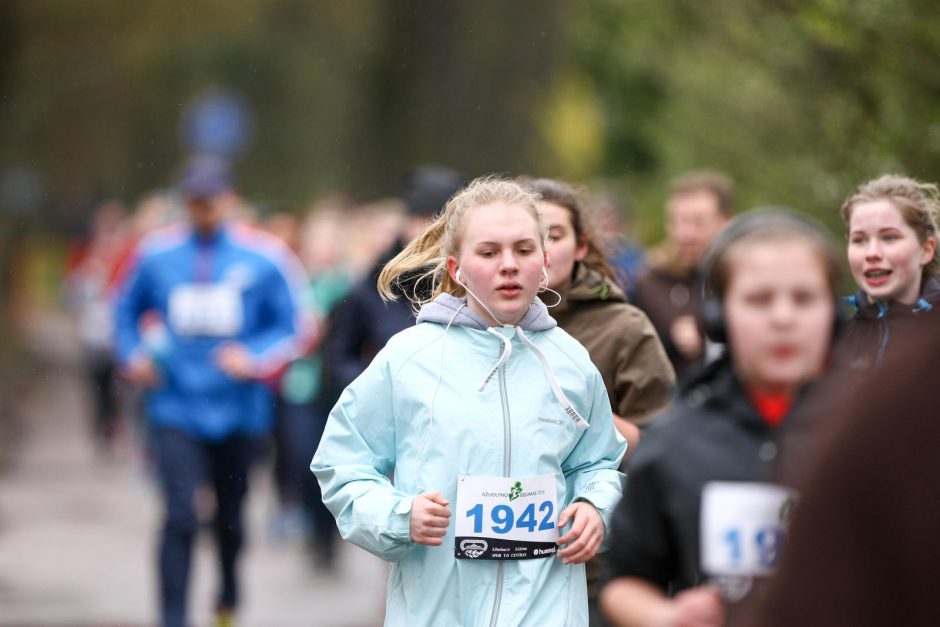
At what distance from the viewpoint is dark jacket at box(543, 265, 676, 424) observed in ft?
18.4

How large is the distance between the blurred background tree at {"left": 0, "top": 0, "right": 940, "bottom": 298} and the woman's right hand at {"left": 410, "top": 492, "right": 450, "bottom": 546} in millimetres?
4464

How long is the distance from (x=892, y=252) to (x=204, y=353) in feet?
15.9

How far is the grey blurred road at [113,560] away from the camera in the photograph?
33.7 ft

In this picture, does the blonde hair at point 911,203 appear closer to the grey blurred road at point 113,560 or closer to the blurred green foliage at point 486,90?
the blurred green foliage at point 486,90

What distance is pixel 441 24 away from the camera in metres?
28.8

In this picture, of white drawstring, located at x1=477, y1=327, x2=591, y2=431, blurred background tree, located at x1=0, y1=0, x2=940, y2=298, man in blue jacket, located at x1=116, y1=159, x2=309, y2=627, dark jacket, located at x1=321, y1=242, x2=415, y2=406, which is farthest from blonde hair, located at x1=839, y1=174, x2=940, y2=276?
man in blue jacket, located at x1=116, y1=159, x2=309, y2=627

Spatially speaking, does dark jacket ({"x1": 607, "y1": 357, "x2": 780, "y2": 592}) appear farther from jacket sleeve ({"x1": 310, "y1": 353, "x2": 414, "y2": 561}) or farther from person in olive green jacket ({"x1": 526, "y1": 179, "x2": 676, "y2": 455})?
person in olive green jacket ({"x1": 526, "y1": 179, "x2": 676, "y2": 455})

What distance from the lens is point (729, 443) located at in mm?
3273

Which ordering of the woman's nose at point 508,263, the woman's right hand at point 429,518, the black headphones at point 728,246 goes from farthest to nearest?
the woman's nose at point 508,263 → the woman's right hand at point 429,518 → the black headphones at point 728,246

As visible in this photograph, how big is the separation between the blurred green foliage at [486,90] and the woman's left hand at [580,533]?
14.0 ft

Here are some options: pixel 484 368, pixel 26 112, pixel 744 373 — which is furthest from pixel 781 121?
pixel 26 112

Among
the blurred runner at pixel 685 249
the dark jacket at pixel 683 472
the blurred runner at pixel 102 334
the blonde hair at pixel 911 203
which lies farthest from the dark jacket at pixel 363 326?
the blurred runner at pixel 102 334

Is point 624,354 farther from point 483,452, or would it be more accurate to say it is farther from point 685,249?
point 685,249

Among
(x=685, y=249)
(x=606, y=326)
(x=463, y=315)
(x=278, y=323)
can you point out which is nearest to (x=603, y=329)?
(x=606, y=326)
